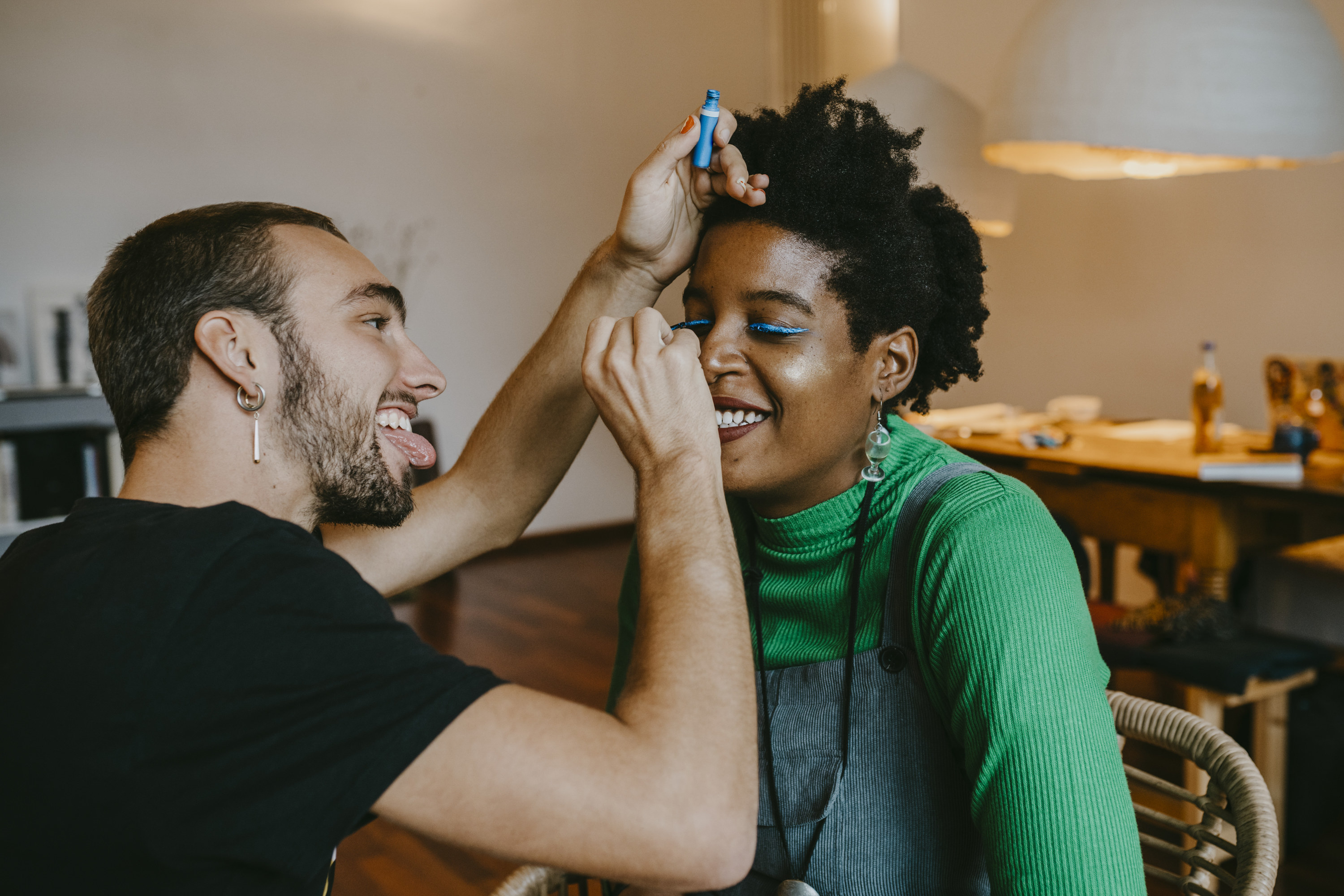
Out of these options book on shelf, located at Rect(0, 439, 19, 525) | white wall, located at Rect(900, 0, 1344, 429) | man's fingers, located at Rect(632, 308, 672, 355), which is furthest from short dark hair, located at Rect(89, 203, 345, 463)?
white wall, located at Rect(900, 0, 1344, 429)

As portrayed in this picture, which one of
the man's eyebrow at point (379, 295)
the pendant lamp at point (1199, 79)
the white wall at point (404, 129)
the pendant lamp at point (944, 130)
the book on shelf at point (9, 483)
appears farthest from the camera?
the white wall at point (404, 129)

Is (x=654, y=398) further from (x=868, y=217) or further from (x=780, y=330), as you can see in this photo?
(x=868, y=217)

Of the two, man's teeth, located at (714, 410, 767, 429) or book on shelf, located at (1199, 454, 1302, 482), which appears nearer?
man's teeth, located at (714, 410, 767, 429)

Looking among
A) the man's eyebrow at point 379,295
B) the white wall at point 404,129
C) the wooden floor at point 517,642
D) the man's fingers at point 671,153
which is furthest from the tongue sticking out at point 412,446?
the white wall at point 404,129

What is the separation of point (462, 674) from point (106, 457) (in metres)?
4.13

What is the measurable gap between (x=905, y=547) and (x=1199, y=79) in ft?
5.68

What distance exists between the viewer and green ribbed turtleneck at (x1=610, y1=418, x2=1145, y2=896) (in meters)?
0.89

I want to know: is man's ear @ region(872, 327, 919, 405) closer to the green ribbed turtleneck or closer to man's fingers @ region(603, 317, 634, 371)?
the green ribbed turtleneck

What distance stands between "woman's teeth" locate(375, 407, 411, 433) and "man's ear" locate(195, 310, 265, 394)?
15 centimetres

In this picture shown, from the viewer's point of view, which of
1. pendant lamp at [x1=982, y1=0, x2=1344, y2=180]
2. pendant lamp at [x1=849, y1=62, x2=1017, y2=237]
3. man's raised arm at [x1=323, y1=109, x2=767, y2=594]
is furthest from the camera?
pendant lamp at [x1=849, y1=62, x2=1017, y2=237]

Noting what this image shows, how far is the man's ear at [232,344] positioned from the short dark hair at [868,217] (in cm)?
58

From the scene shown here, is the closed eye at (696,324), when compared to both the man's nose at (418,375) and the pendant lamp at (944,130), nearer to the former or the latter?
the man's nose at (418,375)

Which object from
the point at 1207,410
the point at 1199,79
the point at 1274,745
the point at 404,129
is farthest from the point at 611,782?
the point at 404,129

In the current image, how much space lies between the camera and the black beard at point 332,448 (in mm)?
1060
